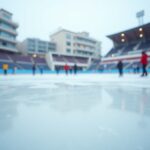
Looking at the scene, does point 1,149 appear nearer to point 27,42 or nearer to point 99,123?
point 99,123

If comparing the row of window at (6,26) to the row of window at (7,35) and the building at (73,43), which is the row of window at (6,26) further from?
the building at (73,43)

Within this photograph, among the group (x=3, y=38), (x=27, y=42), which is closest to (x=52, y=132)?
(x=3, y=38)

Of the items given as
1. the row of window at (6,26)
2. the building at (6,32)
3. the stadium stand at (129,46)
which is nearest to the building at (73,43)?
the stadium stand at (129,46)

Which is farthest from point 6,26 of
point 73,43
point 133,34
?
point 133,34

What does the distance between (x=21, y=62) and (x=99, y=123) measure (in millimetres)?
30278

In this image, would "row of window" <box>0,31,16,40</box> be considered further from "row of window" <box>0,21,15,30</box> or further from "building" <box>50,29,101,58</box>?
"building" <box>50,29,101,58</box>

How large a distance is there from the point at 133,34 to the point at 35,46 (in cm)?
2609

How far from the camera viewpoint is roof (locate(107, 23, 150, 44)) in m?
26.9

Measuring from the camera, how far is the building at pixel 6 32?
3001 cm

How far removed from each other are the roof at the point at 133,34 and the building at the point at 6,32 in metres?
24.2

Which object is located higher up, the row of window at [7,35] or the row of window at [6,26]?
the row of window at [6,26]

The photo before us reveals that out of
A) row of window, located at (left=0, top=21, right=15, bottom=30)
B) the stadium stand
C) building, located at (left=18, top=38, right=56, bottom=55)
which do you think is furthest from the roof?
row of window, located at (left=0, top=21, right=15, bottom=30)

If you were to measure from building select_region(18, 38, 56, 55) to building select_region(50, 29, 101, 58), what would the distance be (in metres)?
2.76

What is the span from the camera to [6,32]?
103ft
